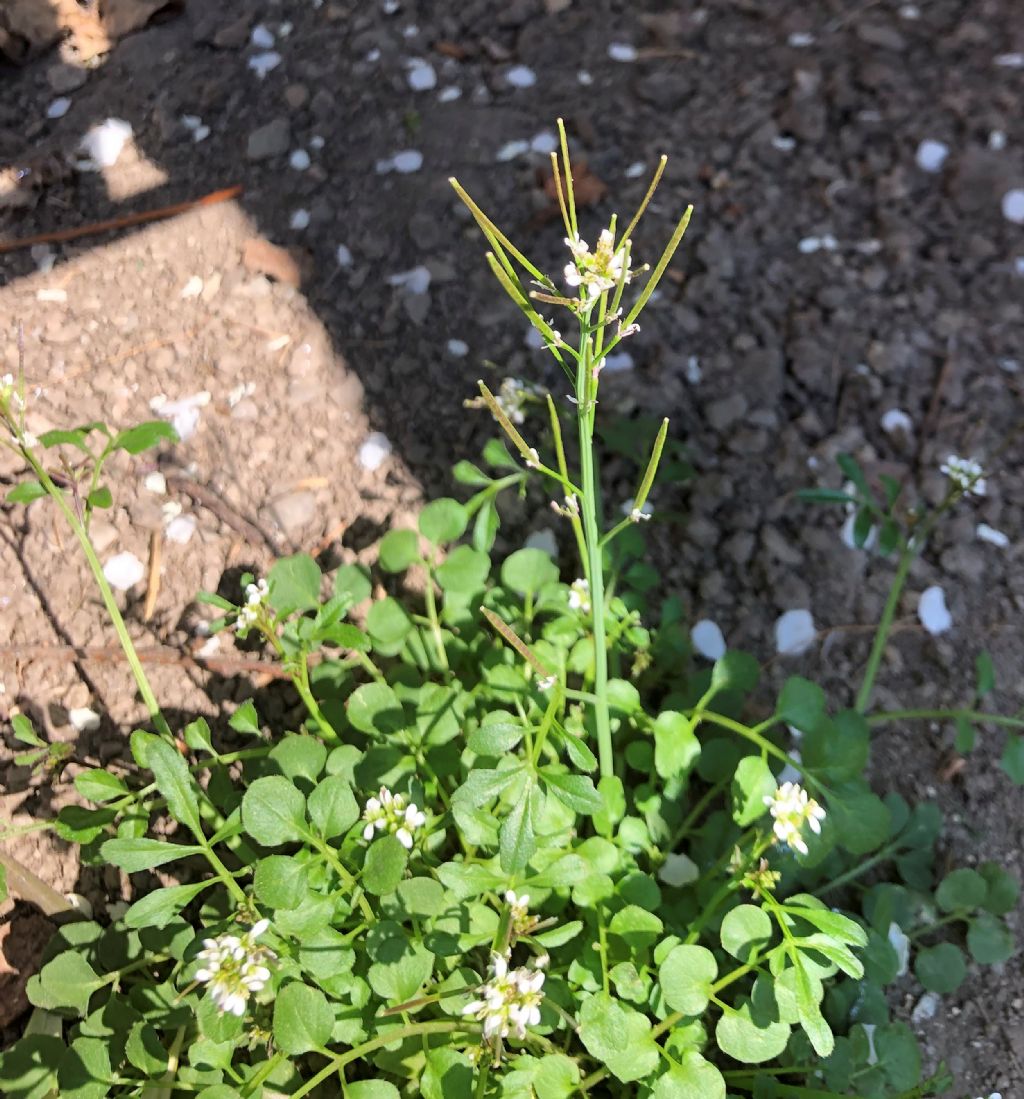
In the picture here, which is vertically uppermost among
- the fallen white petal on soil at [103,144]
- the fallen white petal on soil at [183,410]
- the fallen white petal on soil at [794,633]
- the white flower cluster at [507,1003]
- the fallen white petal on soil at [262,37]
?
the fallen white petal on soil at [262,37]

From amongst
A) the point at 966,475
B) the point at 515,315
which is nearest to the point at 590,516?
the point at 966,475

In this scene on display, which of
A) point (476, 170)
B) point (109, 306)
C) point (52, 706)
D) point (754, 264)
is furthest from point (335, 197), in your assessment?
point (52, 706)

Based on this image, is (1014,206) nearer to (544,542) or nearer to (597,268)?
(544,542)

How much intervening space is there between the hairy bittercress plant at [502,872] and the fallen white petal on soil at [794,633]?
0.52 feet

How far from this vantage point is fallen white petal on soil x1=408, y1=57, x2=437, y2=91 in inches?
75.3

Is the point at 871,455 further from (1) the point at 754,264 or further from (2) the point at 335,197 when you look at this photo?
(2) the point at 335,197

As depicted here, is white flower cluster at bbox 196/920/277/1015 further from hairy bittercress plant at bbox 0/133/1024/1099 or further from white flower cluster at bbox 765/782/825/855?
white flower cluster at bbox 765/782/825/855

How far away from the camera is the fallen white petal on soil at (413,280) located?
5.50 ft

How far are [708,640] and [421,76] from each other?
1.32 meters

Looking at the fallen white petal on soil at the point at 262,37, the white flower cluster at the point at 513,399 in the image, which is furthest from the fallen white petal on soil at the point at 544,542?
the fallen white petal on soil at the point at 262,37

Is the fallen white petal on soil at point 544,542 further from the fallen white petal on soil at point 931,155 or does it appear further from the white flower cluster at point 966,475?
the fallen white petal on soil at point 931,155

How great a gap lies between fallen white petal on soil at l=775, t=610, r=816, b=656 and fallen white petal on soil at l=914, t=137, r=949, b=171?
103 centimetres

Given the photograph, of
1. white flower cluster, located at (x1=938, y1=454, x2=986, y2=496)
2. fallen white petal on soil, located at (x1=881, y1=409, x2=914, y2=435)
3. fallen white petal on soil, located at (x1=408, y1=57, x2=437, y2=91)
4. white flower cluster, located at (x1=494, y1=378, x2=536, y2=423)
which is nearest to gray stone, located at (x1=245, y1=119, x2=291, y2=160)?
fallen white petal on soil, located at (x1=408, y1=57, x2=437, y2=91)

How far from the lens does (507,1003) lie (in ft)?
2.59
